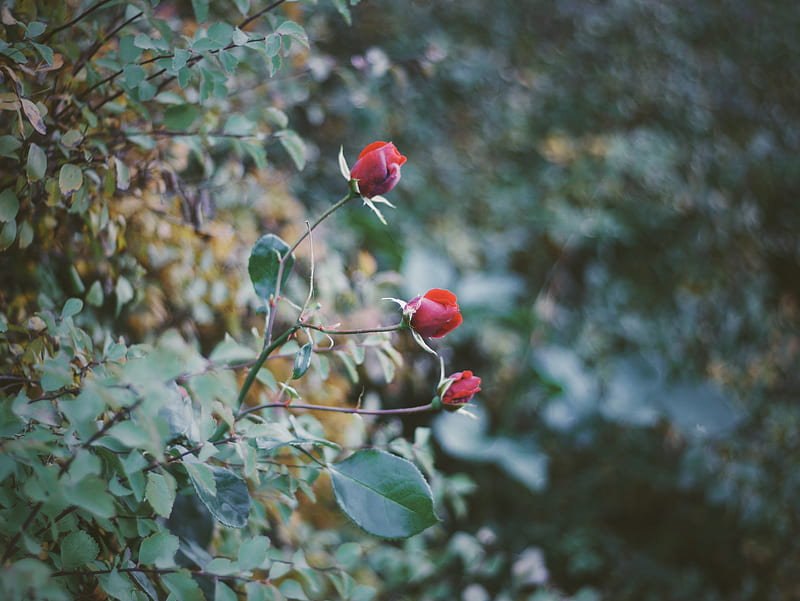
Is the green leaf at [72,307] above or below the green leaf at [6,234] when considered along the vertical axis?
below

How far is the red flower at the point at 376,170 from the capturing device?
1.69 feet

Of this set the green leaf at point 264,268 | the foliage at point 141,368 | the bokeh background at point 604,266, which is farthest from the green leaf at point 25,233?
the bokeh background at point 604,266

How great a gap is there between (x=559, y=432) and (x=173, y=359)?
1367 millimetres

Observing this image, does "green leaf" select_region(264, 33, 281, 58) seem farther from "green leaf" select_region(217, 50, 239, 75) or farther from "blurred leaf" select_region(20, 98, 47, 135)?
"blurred leaf" select_region(20, 98, 47, 135)

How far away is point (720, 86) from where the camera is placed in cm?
211

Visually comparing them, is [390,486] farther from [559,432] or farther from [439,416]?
[559,432]

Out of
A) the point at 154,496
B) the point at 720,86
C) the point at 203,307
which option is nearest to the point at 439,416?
the point at 203,307

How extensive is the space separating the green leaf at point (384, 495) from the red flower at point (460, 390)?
0.22 feet

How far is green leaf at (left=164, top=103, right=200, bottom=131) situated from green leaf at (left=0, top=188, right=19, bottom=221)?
0.17m

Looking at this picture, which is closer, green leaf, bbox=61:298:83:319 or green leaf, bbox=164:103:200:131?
green leaf, bbox=61:298:83:319

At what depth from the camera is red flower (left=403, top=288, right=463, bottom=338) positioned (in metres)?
0.50

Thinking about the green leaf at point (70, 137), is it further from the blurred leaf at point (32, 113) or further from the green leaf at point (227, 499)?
the green leaf at point (227, 499)

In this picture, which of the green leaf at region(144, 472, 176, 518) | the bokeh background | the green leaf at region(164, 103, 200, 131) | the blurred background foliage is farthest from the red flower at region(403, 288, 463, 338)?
the bokeh background

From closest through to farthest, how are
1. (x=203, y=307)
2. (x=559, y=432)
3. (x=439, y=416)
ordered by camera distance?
(x=203, y=307)
(x=439, y=416)
(x=559, y=432)
